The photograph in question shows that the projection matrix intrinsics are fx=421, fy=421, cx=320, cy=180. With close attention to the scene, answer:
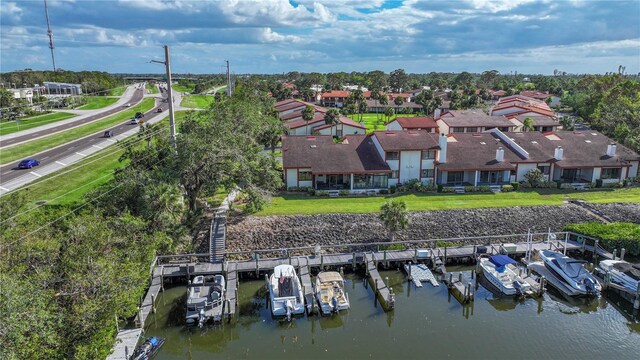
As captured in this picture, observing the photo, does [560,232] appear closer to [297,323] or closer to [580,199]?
[580,199]

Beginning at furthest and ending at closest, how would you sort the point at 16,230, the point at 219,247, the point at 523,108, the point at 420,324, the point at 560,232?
the point at 523,108
the point at 560,232
the point at 219,247
the point at 420,324
the point at 16,230

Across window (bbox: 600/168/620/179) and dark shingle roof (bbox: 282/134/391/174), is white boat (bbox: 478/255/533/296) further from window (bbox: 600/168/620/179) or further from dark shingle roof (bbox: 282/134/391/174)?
window (bbox: 600/168/620/179)

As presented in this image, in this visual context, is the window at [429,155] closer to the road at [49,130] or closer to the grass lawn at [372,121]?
the grass lawn at [372,121]

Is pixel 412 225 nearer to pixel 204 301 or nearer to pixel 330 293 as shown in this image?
pixel 330 293

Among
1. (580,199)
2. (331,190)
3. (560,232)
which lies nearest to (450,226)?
(560,232)

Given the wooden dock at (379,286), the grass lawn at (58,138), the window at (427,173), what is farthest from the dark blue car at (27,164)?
the window at (427,173)

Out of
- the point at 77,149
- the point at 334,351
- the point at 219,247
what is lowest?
the point at 334,351

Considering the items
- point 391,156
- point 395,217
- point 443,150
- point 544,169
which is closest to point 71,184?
point 395,217
